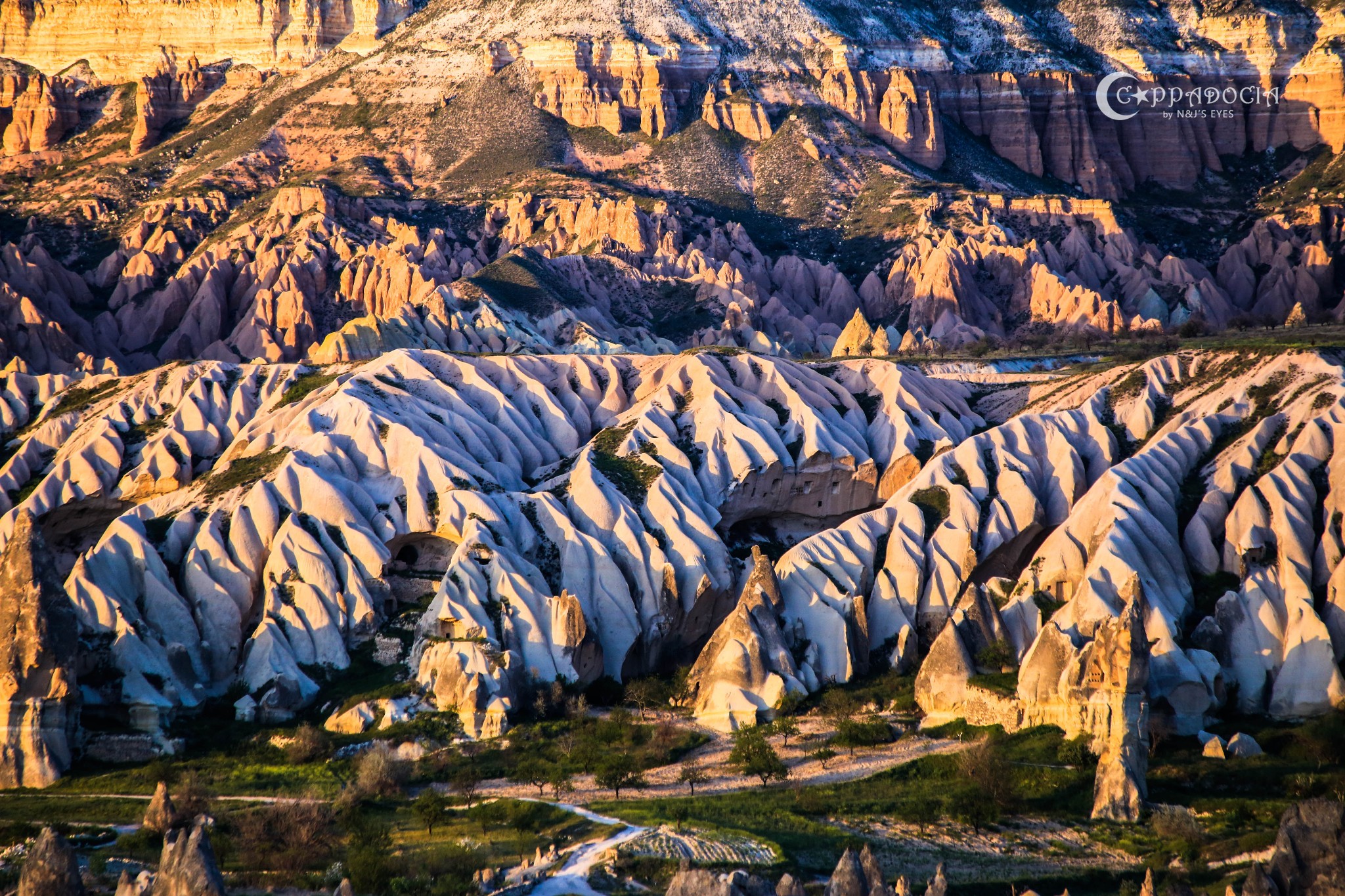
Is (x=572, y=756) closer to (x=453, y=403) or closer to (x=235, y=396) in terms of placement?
(x=453, y=403)

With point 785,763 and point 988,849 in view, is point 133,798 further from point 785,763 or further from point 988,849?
point 988,849

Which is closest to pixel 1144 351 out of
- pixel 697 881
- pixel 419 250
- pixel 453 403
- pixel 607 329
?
pixel 453 403

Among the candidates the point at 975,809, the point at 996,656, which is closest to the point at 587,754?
the point at 975,809

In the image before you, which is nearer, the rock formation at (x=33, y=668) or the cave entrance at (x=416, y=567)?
the rock formation at (x=33, y=668)

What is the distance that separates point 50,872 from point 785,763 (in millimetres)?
22230

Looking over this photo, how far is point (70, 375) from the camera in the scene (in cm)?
7938

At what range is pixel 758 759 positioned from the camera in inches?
1820

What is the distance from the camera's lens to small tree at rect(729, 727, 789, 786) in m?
46.0

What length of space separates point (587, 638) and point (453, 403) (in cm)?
1720

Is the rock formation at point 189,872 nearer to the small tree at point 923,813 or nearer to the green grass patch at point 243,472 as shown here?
the small tree at point 923,813

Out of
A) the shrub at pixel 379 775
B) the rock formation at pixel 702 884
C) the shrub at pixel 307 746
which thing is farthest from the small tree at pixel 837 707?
the rock formation at pixel 702 884

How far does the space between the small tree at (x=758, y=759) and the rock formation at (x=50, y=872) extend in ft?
64.7

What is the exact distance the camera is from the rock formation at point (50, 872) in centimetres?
3127

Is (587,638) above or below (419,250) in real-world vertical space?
below
